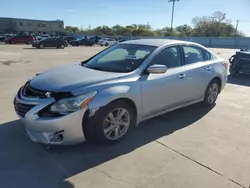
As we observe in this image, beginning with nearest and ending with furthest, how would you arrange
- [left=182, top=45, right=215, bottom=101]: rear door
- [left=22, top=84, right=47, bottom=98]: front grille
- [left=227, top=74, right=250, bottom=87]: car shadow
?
[left=22, top=84, right=47, bottom=98]: front grille, [left=182, top=45, right=215, bottom=101]: rear door, [left=227, top=74, right=250, bottom=87]: car shadow

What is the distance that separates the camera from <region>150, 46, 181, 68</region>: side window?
180 inches

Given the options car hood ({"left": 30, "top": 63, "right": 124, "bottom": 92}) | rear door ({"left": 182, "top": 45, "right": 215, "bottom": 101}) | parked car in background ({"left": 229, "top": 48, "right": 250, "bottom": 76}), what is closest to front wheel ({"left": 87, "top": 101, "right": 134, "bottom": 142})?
car hood ({"left": 30, "top": 63, "right": 124, "bottom": 92})

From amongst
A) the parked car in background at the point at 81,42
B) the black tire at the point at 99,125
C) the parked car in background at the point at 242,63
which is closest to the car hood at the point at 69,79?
the black tire at the point at 99,125

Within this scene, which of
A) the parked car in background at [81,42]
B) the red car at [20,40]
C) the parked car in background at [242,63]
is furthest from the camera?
the parked car in background at [81,42]

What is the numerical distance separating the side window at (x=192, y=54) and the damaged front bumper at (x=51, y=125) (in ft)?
8.76

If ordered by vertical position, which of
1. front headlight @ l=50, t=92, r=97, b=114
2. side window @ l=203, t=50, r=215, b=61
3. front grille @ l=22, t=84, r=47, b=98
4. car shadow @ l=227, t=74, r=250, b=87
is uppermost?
side window @ l=203, t=50, r=215, b=61

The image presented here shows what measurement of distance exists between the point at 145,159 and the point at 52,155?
1.30 metres

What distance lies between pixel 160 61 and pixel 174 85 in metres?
0.52

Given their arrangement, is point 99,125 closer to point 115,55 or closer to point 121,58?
point 121,58

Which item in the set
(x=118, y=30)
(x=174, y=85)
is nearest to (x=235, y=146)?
(x=174, y=85)

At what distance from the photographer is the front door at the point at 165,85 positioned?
4.26 metres

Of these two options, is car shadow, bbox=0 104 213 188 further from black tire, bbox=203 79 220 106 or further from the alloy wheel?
black tire, bbox=203 79 220 106

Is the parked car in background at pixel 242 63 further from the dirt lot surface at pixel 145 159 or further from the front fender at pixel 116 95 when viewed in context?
the front fender at pixel 116 95

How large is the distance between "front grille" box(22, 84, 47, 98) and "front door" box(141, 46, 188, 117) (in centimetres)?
155
